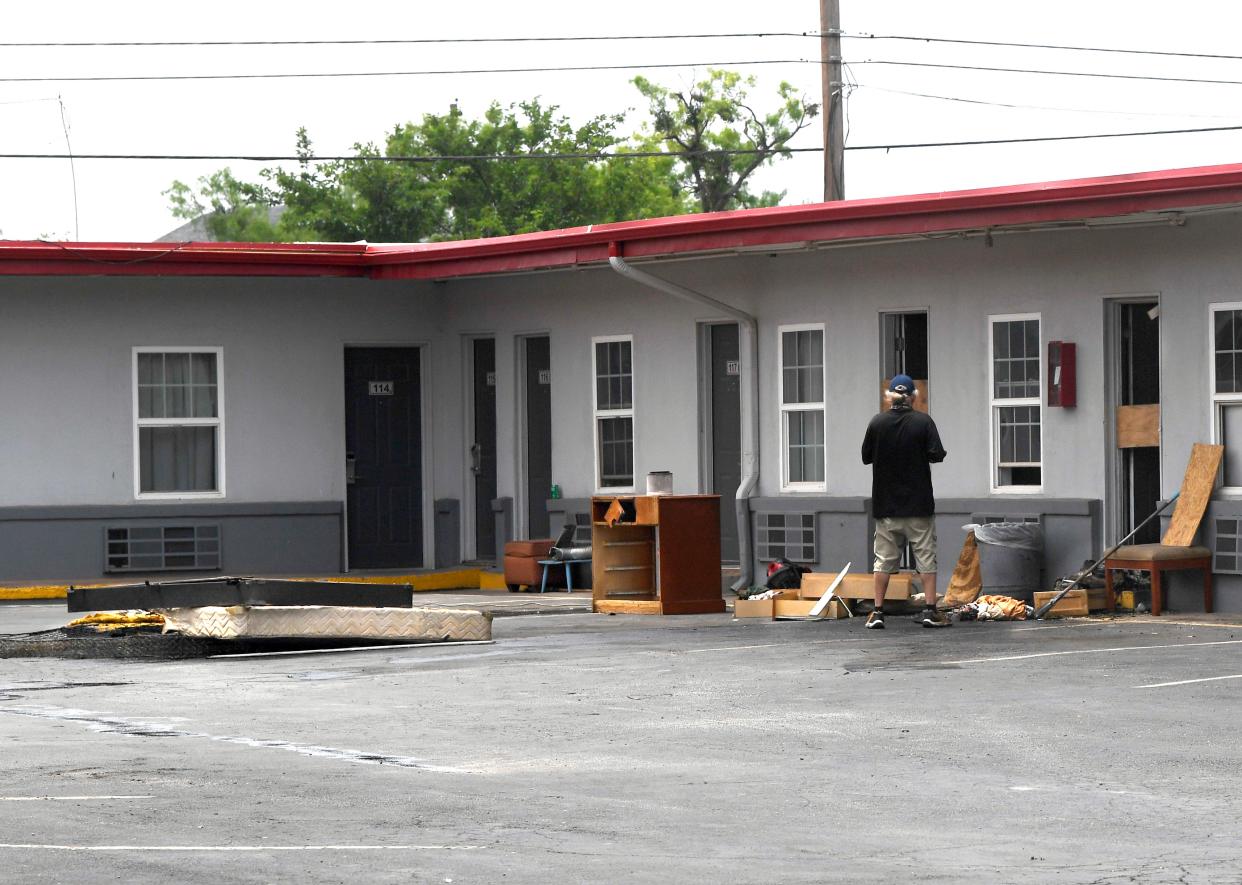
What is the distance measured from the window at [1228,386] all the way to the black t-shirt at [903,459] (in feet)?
8.98

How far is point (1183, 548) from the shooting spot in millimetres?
16578

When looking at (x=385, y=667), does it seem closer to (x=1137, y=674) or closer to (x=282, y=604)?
(x=282, y=604)

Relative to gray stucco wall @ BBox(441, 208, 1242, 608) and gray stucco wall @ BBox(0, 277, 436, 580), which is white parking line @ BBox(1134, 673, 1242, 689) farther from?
gray stucco wall @ BBox(0, 277, 436, 580)

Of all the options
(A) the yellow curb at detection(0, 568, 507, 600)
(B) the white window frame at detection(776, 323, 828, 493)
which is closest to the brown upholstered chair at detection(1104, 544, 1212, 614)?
(B) the white window frame at detection(776, 323, 828, 493)

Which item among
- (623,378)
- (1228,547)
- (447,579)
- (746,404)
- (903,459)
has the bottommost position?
(447,579)

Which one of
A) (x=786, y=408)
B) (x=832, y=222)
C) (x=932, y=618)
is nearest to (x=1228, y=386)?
(x=932, y=618)

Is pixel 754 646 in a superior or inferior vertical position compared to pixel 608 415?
inferior

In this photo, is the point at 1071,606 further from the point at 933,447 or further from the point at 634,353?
the point at 634,353

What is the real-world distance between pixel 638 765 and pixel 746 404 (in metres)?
11.8

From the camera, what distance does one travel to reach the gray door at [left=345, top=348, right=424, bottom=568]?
2361 cm

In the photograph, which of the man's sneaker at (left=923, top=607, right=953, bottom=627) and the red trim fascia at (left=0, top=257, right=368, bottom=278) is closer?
the man's sneaker at (left=923, top=607, right=953, bottom=627)

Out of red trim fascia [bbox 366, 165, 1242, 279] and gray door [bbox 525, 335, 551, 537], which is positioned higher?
red trim fascia [bbox 366, 165, 1242, 279]

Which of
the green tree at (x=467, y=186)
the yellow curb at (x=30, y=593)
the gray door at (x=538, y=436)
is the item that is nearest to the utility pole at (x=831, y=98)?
the gray door at (x=538, y=436)

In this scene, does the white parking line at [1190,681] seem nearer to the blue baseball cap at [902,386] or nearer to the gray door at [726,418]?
the blue baseball cap at [902,386]
